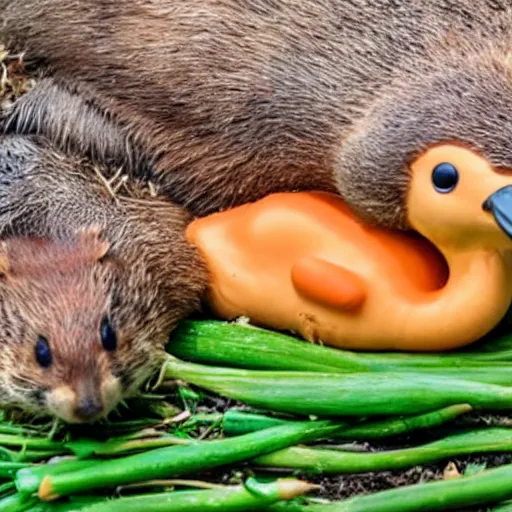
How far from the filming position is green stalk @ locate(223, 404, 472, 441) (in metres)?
1.50

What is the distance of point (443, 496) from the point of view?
143 centimetres

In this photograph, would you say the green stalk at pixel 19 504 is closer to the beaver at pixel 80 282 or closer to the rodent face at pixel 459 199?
the beaver at pixel 80 282

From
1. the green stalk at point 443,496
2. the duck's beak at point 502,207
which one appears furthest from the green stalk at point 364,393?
the duck's beak at point 502,207

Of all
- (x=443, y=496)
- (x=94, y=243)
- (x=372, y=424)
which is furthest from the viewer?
(x=94, y=243)

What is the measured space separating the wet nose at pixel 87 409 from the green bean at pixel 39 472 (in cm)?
6

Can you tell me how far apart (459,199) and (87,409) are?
536mm

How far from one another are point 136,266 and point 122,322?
0.10 meters

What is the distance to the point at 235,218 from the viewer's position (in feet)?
5.63

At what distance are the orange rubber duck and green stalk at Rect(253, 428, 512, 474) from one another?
0.49 ft

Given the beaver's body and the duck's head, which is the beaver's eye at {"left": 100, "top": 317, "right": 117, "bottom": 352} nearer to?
the beaver's body

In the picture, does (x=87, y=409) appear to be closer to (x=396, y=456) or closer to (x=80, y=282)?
(x=80, y=282)

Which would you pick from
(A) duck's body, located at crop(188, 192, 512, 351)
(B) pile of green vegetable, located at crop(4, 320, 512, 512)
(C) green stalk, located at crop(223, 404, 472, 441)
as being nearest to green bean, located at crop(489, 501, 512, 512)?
(B) pile of green vegetable, located at crop(4, 320, 512, 512)

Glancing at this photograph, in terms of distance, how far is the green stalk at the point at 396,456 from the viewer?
149 centimetres

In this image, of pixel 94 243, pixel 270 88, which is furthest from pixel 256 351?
pixel 270 88
